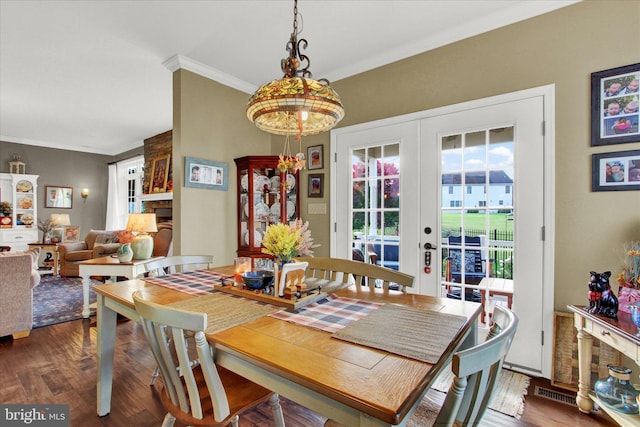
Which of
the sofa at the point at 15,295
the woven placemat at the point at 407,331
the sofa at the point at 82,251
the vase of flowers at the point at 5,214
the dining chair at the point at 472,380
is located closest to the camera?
the dining chair at the point at 472,380

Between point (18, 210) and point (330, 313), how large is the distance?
7983 mm

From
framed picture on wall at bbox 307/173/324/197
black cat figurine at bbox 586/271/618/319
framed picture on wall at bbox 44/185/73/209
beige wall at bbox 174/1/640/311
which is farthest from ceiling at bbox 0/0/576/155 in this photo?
framed picture on wall at bbox 44/185/73/209

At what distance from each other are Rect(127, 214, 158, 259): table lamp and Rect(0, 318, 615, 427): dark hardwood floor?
0.89m

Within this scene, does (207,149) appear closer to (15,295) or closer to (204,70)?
(204,70)

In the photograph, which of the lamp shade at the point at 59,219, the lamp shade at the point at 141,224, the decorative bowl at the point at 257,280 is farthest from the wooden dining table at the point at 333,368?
the lamp shade at the point at 59,219

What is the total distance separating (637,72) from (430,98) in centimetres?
127

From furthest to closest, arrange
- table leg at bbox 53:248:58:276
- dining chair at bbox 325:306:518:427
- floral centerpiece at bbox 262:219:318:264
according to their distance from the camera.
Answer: table leg at bbox 53:248:58:276 → floral centerpiece at bbox 262:219:318:264 → dining chair at bbox 325:306:518:427

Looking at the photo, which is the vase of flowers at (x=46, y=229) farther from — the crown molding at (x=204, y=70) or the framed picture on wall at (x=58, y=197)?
the crown molding at (x=204, y=70)

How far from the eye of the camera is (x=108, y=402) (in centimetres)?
171

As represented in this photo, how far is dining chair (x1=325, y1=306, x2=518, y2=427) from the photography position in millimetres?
678

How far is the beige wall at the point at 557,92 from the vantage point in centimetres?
190

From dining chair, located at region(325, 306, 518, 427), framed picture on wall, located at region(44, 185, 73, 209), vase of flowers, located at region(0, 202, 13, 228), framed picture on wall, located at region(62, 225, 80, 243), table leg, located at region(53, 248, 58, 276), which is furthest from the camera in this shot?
framed picture on wall, located at region(44, 185, 73, 209)

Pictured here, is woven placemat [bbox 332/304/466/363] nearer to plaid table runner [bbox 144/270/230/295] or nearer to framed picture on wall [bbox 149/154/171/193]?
plaid table runner [bbox 144/270/230/295]

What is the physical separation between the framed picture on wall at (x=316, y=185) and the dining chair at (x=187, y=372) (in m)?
2.34
